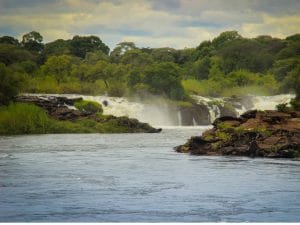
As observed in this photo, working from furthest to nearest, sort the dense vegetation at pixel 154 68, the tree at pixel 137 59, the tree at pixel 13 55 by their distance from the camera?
1. the tree at pixel 137 59
2. the dense vegetation at pixel 154 68
3. the tree at pixel 13 55

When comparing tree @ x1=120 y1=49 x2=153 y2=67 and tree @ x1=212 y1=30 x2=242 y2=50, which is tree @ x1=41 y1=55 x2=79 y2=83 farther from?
tree @ x1=212 y1=30 x2=242 y2=50

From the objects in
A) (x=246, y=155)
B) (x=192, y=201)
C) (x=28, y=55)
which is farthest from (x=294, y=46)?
(x=192, y=201)

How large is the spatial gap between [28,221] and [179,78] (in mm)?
16965

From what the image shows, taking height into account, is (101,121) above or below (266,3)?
below

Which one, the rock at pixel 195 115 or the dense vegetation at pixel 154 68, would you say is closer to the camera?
the dense vegetation at pixel 154 68

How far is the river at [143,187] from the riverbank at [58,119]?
6.28 metres

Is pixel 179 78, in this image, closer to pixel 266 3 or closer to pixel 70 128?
pixel 70 128

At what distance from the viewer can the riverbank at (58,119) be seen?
2400 cm

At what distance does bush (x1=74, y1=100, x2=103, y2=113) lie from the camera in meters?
28.3

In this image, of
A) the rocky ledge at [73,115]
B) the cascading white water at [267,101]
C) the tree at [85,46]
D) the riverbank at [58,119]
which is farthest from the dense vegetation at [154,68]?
the riverbank at [58,119]

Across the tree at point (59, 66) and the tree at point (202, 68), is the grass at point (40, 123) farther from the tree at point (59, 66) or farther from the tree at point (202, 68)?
the tree at point (202, 68)

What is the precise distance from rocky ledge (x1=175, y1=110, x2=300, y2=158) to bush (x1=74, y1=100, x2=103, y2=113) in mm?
10655

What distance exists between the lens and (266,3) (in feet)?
36.3

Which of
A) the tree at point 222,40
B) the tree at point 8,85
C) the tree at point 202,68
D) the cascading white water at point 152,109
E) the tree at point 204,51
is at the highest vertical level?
the tree at point 222,40
